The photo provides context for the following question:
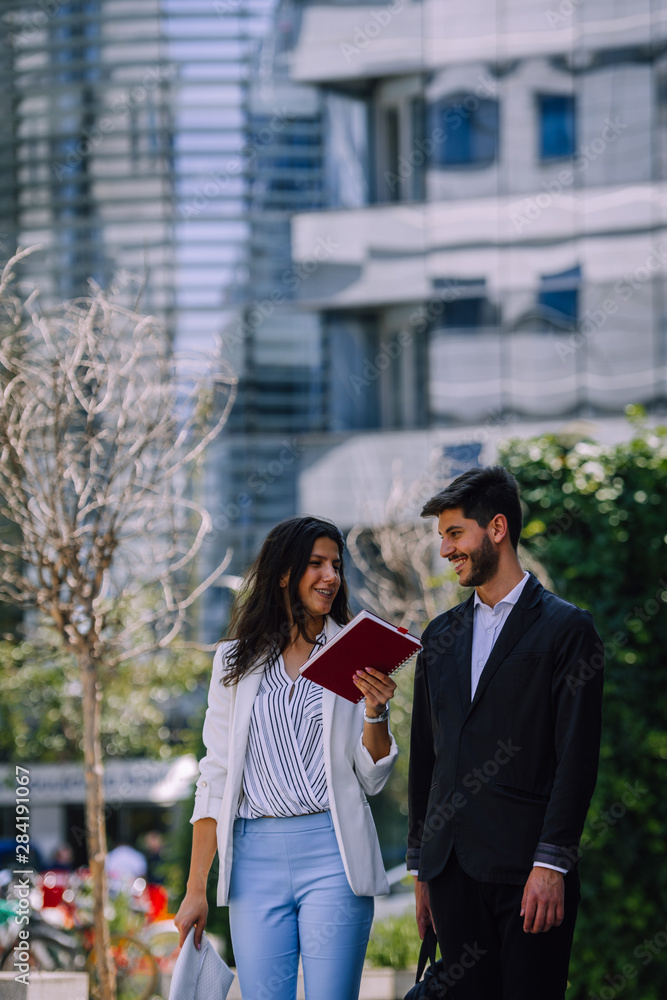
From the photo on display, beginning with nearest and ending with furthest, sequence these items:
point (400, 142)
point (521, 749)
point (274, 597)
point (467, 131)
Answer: point (521, 749)
point (274, 597)
point (467, 131)
point (400, 142)

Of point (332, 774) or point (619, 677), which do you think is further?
point (619, 677)

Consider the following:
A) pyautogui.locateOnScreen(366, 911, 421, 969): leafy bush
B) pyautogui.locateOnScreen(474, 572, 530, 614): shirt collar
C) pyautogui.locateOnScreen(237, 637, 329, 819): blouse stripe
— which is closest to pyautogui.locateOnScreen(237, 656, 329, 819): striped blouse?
pyautogui.locateOnScreen(237, 637, 329, 819): blouse stripe

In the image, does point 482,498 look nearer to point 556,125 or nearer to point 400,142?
point 556,125

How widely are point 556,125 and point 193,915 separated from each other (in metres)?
14.2

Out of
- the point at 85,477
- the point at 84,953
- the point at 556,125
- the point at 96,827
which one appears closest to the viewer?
the point at 96,827

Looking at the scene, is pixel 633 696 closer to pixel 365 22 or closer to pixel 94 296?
pixel 94 296

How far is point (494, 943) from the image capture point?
274 centimetres

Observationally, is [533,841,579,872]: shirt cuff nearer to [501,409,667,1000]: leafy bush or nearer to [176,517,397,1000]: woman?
[176,517,397,1000]: woman

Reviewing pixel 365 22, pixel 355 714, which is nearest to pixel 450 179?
pixel 365 22

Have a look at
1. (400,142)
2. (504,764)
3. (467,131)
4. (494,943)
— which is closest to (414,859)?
(494,943)

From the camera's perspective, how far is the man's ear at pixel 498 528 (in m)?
2.88

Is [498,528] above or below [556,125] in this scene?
below

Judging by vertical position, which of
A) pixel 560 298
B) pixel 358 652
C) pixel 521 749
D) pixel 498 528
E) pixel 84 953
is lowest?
pixel 84 953

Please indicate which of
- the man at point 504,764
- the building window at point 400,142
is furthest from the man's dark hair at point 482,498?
the building window at point 400,142
